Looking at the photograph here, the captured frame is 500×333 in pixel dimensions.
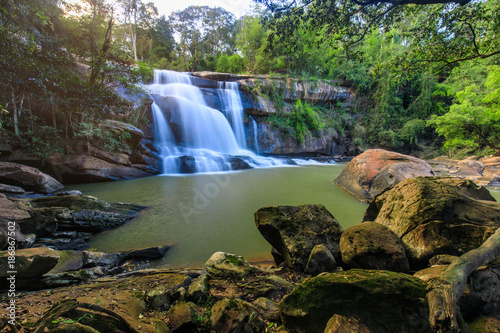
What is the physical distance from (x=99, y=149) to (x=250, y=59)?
18745 millimetres

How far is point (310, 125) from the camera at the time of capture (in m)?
18.6

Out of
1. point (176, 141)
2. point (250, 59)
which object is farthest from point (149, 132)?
point (250, 59)

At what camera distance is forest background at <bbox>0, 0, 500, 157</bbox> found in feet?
14.7

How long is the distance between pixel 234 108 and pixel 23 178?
12.7 metres

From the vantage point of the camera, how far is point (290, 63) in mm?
21312

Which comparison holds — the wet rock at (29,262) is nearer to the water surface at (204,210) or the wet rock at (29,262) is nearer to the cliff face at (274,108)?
the water surface at (204,210)

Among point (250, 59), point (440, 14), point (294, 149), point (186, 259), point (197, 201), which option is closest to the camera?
point (186, 259)

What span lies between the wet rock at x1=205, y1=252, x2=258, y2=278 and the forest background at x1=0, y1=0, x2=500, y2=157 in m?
4.37

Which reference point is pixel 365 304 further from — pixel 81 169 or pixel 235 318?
pixel 81 169

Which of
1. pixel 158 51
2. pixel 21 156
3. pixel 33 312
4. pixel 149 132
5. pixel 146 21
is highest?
pixel 146 21

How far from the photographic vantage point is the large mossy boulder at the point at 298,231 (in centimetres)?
238

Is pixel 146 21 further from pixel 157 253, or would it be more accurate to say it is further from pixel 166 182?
pixel 157 253

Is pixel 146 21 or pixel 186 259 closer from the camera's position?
pixel 186 259

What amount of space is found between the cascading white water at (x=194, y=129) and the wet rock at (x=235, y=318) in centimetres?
960
